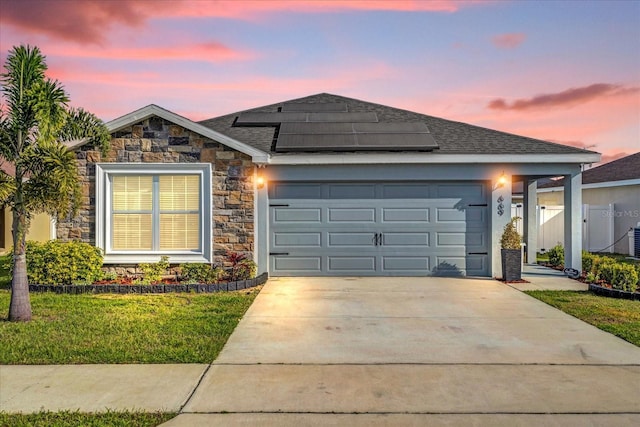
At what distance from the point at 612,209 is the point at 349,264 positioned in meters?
12.5

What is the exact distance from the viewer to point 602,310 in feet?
26.7

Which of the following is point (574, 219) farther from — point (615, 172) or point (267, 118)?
point (615, 172)

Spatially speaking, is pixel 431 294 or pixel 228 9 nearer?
A: pixel 431 294

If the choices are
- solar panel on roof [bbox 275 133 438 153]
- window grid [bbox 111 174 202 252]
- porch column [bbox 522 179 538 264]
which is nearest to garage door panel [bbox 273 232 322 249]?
window grid [bbox 111 174 202 252]

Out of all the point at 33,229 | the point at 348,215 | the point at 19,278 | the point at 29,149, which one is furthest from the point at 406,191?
the point at 33,229

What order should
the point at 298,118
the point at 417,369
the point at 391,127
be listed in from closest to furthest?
the point at 417,369, the point at 391,127, the point at 298,118

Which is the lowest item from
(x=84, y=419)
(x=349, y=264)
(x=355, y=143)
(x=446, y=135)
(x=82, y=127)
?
(x=84, y=419)

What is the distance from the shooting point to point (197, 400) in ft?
14.2

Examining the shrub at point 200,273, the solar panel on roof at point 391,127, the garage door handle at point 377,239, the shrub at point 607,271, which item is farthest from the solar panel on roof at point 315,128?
the shrub at point 607,271

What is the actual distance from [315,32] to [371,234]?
593 centimetres

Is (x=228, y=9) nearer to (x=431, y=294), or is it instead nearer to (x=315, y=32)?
(x=315, y=32)

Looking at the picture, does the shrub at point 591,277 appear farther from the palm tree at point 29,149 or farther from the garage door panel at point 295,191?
the palm tree at point 29,149

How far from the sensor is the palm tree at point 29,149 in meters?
7.16

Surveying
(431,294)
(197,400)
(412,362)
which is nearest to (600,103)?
(431,294)
